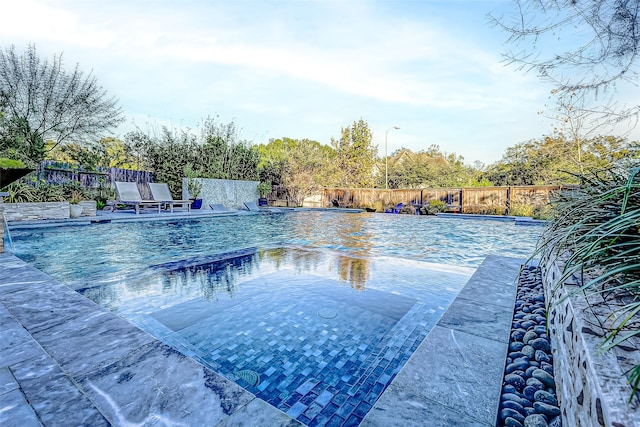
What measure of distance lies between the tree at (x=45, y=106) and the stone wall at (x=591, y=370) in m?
13.3

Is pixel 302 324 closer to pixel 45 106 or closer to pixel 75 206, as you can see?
pixel 75 206

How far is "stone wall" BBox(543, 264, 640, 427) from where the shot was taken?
720mm

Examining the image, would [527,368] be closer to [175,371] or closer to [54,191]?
[175,371]

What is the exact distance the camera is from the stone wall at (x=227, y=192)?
44.3 feet

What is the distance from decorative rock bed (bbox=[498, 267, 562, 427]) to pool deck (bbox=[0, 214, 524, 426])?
6 centimetres

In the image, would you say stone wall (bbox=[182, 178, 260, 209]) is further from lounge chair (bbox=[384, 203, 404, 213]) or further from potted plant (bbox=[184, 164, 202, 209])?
lounge chair (bbox=[384, 203, 404, 213])

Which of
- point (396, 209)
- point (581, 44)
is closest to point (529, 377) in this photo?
point (581, 44)

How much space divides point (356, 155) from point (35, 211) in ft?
71.1

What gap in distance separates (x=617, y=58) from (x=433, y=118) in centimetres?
1151

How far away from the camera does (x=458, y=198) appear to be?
15234 mm

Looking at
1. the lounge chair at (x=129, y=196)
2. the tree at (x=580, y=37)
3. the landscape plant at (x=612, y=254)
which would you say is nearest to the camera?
the landscape plant at (x=612, y=254)

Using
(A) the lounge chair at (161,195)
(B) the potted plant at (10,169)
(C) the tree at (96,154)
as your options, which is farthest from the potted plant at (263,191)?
(B) the potted plant at (10,169)

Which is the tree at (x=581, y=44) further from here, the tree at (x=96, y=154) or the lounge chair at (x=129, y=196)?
the tree at (x=96, y=154)

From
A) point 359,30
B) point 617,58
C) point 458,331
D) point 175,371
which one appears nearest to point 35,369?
point 175,371
